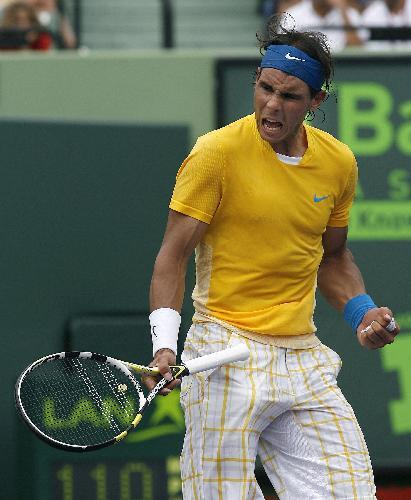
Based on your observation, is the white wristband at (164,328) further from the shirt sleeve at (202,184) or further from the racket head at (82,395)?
the shirt sleeve at (202,184)

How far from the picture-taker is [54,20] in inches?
331

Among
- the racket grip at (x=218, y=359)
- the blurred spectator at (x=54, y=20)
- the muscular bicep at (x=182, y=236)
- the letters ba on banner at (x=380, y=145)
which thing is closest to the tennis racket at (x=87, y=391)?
the racket grip at (x=218, y=359)

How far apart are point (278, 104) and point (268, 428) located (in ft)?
3.42

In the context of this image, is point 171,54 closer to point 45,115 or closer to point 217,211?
point 45,115

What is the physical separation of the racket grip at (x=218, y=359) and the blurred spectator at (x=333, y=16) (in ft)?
14.5

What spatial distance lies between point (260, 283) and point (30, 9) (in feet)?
14.9

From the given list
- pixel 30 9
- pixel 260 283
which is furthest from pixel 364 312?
pixel 30 9

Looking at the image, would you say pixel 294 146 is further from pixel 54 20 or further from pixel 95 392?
pixel 54 20

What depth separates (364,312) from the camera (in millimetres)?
4484

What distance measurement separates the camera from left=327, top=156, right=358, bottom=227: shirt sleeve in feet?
14.7

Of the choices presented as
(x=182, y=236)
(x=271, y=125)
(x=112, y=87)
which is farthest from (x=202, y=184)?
(x=112, y=87)

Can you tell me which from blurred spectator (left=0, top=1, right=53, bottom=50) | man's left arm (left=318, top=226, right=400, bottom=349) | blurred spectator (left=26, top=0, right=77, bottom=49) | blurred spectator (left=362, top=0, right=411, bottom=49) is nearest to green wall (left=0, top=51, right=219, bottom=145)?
blurred spectator (left=0, top=1, right=53, bottom=50)

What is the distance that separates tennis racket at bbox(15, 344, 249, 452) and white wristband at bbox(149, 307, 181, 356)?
9 cm

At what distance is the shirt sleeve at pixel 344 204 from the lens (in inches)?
177
